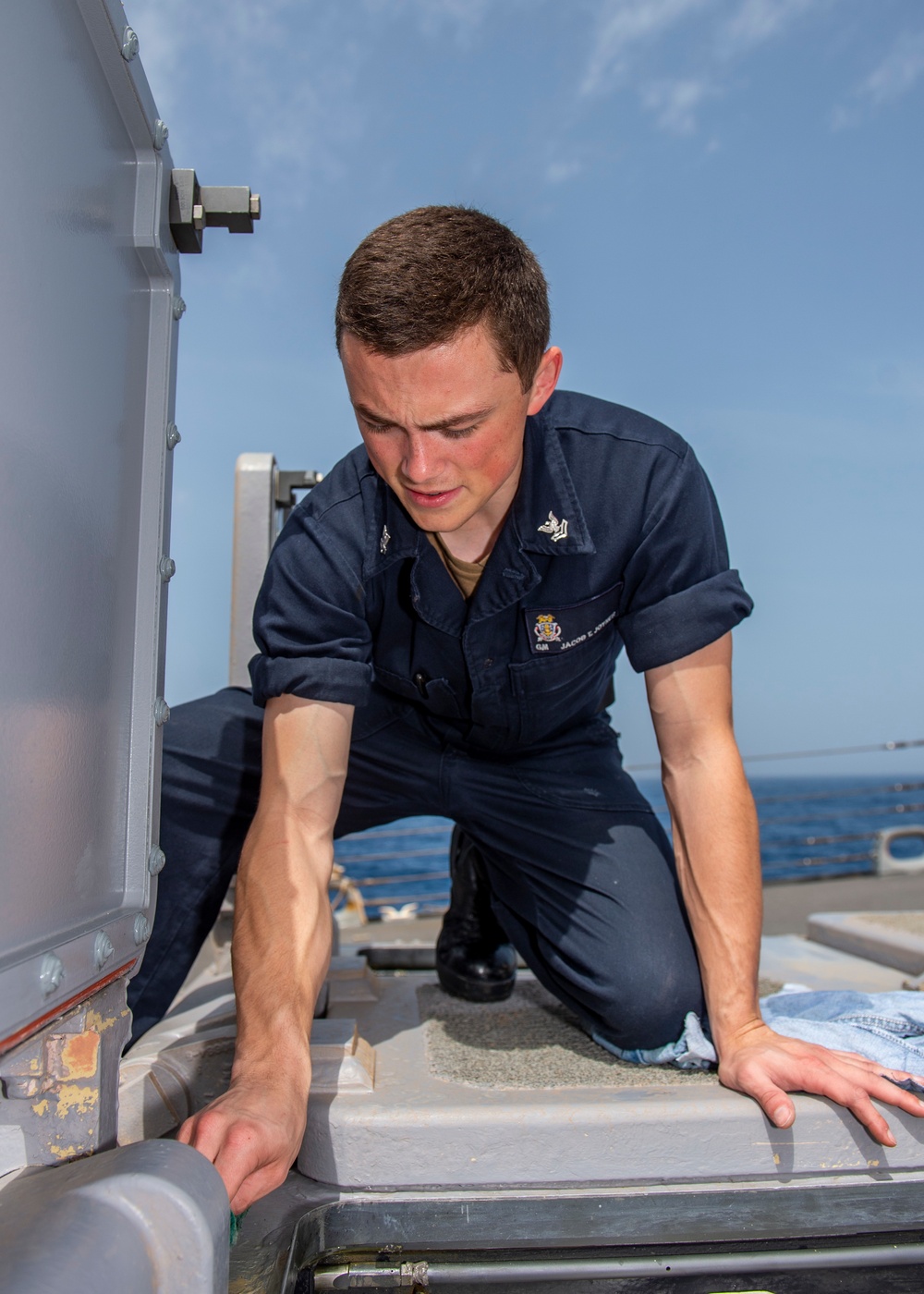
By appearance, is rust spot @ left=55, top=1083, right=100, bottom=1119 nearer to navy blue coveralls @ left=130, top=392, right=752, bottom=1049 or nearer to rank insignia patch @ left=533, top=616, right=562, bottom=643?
navy blue coveralls @ left=130, top=392, right=752, bottom=1049

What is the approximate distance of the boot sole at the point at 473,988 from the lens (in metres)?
1.80

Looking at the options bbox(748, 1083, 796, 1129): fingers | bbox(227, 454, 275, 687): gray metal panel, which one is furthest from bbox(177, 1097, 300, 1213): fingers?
bbox(227, 454, 275, 687): gray metal panel

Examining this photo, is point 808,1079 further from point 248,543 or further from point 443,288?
point 248,543

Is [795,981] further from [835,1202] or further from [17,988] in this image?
[17,988]

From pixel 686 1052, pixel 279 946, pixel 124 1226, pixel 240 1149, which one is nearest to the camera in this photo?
pixel 124 1226

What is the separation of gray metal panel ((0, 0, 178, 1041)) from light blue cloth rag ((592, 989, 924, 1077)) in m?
0.85

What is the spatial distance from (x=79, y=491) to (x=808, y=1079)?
40.4 inches

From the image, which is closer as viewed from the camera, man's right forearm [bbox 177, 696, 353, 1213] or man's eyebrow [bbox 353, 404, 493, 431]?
man's right forearm [bbox 177, 696, 353, 1213]

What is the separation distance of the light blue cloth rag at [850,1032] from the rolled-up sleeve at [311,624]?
0.67 meters

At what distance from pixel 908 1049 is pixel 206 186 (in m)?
1.38

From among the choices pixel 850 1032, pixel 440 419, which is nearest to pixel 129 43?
pixel 440 419

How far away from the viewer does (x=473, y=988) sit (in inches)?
70.9

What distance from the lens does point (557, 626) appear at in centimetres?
155

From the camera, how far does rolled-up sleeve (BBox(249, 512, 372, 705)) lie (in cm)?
138
